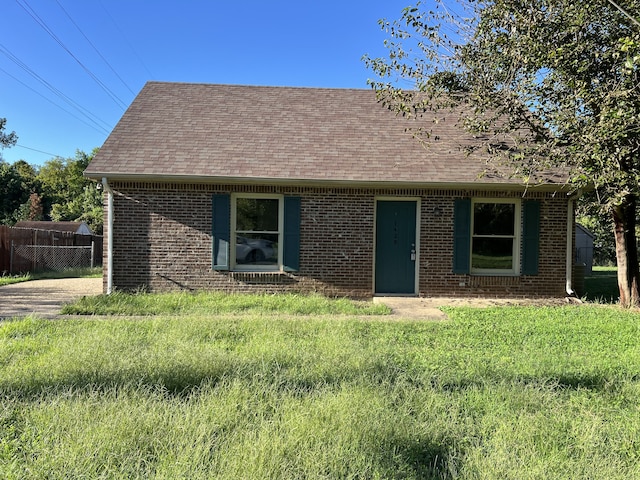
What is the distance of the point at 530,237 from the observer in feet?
31.8

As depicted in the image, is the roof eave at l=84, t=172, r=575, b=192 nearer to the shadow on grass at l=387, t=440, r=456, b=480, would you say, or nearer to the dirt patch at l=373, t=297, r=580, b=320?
the dirt patch at l=373, t=297, r=580, b=320

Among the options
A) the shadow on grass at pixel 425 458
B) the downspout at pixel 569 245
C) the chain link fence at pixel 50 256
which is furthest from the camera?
the chain link fence at pixel 50 256

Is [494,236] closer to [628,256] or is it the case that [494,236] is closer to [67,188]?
[628,256]

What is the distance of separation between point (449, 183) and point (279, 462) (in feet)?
25.6

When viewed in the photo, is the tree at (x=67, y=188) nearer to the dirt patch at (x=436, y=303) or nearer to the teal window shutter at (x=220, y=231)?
the teal window shutter at (x=220, y=231)

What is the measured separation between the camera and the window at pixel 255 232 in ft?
31.0

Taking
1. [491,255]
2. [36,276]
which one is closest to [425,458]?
[491,255]

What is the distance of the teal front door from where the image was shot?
983 centimetres

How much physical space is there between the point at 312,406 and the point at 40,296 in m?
8.85

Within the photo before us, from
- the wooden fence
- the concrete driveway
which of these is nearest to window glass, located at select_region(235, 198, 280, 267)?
the concrete driveway

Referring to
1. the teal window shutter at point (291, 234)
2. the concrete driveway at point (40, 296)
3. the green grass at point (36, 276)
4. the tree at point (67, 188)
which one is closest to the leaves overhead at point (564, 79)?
the teal window shutter at point (291, 234)

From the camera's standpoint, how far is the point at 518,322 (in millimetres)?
7051

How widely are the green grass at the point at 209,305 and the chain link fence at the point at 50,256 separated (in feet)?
30.7

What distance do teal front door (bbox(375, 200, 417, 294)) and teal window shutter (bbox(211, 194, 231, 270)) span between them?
135 inches
